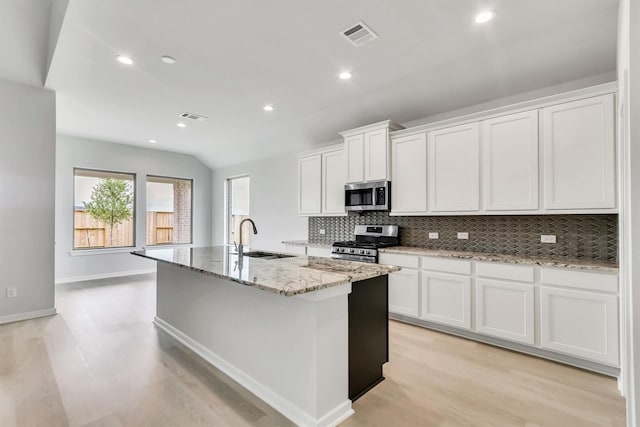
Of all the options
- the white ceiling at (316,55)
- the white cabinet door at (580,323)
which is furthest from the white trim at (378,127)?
the white cabinet door at (580,323)

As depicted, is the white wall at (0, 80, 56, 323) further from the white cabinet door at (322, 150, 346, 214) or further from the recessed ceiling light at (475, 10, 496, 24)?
the recessed ceiling light at (475, 10, 496, 24)

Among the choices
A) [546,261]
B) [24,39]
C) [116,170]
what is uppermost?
[24,39]

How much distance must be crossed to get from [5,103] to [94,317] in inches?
110

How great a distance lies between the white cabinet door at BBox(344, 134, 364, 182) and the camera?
163 inches

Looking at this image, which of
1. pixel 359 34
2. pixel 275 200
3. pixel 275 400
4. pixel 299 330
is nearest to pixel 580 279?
pixel 299 330

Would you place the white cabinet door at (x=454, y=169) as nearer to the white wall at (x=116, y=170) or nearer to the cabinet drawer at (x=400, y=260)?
the cabinet drawer at (x=400, y=260)

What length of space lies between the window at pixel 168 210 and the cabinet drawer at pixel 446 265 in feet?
19.8

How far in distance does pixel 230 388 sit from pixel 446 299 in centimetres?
225

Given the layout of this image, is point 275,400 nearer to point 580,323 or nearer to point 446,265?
point 446,265

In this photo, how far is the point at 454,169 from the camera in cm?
338

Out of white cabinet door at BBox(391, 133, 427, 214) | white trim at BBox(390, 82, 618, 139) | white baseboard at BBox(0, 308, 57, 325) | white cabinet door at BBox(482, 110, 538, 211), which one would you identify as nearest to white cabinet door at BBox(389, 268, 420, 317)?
white cabinet door at BBox(391, 133, 427, 214)

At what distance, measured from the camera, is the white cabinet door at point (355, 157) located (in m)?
4.15

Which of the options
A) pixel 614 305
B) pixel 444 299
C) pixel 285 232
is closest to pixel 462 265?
pixel 444 299

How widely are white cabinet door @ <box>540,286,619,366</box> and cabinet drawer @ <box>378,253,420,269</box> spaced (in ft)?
3.87
